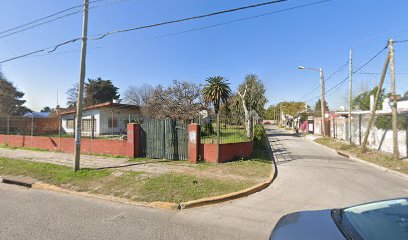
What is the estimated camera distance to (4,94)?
42969mm

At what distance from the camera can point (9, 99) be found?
44.2 m

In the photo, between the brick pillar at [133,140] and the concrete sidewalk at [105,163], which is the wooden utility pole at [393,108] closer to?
the concrete sidewalk at [105,163]

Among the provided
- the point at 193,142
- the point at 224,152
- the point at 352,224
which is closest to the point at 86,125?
the point at 193,142

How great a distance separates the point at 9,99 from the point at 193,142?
156ft

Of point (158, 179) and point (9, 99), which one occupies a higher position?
point (9, 99)

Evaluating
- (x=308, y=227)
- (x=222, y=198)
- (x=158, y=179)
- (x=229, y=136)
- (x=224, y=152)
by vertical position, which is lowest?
(x=222, y=198)

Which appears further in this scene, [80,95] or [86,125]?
[86,125]

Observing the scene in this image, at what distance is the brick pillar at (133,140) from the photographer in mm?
11984

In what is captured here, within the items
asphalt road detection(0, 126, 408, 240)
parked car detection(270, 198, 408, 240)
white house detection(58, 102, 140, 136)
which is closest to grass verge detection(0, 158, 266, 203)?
asphalt road detection(0, 126, 408, 240)

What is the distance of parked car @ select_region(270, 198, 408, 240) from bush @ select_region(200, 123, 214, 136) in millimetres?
8749

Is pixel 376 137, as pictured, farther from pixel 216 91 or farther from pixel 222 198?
pixel 216 91

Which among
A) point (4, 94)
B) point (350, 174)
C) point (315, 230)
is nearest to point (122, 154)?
point (350, 174)

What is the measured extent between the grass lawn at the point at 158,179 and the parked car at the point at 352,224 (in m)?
4.09

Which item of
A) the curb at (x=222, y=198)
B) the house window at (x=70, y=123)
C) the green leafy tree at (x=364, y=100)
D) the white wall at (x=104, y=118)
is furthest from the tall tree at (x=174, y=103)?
the green leafy tree at (x=364, y=100)
